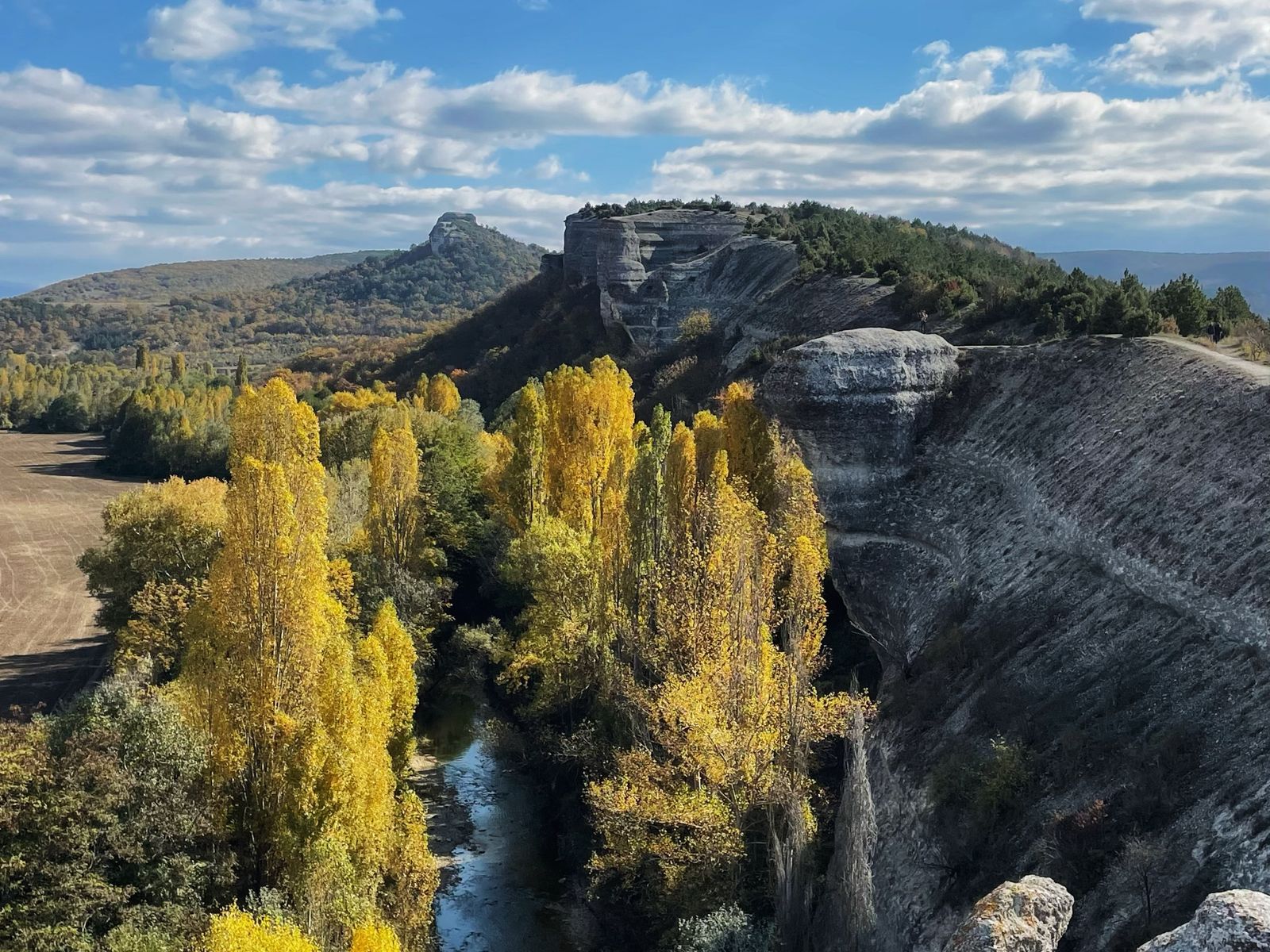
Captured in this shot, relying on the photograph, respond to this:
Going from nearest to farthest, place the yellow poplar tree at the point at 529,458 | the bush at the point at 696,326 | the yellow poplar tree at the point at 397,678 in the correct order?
the yellow poplar tree at the point at 397,678, the yellow poplar tree at the point at 529,458, the bush at the point at 696,326

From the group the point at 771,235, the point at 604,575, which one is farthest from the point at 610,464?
the point at 771,235

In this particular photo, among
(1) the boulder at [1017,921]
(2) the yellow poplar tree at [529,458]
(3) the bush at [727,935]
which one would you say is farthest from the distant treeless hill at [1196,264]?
(1) the boulder at [1017,921]

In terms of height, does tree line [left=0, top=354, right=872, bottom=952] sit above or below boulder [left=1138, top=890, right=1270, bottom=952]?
below

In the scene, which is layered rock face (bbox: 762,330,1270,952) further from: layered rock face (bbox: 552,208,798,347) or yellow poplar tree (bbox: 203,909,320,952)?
layered rock face (bbox: 552,208,798,347)

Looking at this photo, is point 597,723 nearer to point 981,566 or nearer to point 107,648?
point 981,566

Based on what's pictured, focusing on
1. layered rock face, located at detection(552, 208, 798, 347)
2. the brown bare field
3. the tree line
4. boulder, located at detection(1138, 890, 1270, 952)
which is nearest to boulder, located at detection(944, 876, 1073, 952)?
boulder, located at detection(1138, 890, 1270, 952)

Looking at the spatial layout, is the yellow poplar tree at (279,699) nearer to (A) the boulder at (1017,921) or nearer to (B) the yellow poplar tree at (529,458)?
(A) the boulder at (1017,921)

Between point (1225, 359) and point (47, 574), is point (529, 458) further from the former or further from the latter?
point (47, 574)
